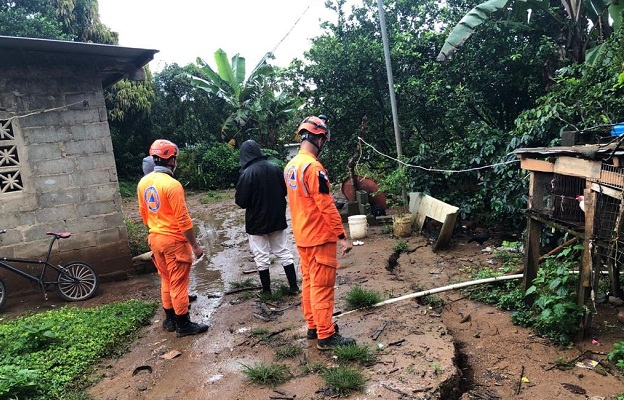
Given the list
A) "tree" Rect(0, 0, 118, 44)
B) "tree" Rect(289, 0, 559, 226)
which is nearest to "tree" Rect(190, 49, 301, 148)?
"tree" Rect(0, 0, 118, 44)

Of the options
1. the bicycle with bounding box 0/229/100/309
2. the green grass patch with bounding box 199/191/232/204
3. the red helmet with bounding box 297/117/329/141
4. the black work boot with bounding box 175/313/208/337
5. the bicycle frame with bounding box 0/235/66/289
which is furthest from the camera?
the green grass patch with bounding box 199/191/232/204

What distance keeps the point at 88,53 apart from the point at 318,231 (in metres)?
4.82

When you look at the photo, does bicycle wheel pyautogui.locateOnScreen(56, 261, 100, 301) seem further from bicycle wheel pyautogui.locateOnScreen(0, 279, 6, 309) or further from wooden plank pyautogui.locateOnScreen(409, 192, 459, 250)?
wooden plank pyautogui.locateOnScreen(409, 192, 459, 250)

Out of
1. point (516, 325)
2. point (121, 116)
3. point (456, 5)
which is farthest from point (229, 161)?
point (516, 325)

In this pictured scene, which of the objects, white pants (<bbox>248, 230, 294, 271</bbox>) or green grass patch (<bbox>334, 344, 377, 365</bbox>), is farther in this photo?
white pants (<bbox>248, 230, 294, 271</bbox>)

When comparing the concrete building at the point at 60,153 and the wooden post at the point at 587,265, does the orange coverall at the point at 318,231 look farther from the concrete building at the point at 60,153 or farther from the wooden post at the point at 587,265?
the concrete building at the point at 60,153

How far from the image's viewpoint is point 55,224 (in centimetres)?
632

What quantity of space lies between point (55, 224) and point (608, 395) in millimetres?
6956

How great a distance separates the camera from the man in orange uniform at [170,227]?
419cm

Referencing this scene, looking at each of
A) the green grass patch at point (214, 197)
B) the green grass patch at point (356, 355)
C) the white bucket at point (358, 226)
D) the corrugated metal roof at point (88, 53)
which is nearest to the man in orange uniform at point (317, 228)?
the green grass patch at point (356, 355)

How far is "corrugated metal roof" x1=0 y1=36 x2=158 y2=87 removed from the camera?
18.3ft

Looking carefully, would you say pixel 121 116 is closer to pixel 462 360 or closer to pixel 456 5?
pixel 456 5

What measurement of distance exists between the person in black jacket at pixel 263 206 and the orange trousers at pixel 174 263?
1.04 meters

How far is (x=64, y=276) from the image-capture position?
6020 millimetres
